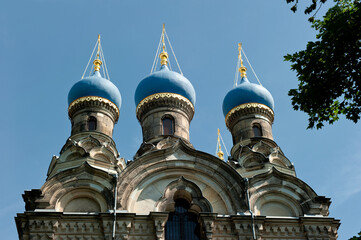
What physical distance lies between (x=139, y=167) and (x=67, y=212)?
2139 millimetres

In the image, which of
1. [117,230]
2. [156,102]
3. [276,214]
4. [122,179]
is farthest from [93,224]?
[156,102]

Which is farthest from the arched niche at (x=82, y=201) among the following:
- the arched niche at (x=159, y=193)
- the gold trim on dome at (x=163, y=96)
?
the gold trim on dome at (x=163, y=96)

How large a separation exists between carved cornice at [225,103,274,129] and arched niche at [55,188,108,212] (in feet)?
22.1

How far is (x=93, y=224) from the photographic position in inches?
498

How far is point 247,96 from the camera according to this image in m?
18.5

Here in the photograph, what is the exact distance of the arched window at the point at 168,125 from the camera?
16.8 m

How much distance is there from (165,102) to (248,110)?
2984mm

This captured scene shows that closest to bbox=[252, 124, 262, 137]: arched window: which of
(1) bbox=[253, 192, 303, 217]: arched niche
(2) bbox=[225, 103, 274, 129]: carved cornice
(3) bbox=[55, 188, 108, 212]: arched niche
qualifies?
(2) bbox=[225, 103, 274, 129]: carved cornice

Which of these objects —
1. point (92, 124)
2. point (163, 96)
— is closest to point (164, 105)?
point (163, 96)

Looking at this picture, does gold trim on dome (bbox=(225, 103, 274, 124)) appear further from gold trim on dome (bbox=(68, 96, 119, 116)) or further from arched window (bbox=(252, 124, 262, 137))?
gold trim on dome (bbox=(68, 96, 119, 116))

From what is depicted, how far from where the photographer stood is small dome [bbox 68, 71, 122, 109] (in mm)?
18172

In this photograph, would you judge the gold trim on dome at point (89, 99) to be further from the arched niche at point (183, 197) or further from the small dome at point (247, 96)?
A: the arched niche at point (183, 197)

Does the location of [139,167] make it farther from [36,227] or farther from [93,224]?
[36,227]

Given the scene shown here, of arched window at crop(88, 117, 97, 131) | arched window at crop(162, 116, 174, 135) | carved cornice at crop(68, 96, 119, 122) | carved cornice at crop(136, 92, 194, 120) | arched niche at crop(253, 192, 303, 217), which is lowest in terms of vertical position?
arched niche at crop(253, 192, 303, 217)
